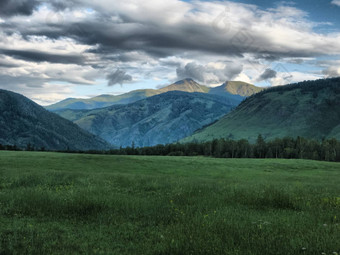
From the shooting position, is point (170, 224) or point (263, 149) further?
point (263, 149)

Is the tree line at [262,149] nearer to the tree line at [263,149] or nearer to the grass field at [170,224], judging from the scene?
the tree line at [263,149]

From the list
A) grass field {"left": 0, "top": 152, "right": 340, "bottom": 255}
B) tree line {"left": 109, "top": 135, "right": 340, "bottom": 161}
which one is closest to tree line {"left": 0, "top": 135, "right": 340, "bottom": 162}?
tree line {"left": 109, "top": 135, "right": 340, "bottom": 161}

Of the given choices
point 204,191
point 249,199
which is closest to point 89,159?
point 204,191

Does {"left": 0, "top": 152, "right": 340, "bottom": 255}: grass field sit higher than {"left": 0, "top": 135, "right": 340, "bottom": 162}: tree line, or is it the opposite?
{"left": 0, "top": 152, "right": 340, "bottom": 255}: grass field

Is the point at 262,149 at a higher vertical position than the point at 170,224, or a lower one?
lower

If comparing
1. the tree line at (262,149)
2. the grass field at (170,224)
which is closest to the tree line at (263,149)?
the tree line at (262,149)

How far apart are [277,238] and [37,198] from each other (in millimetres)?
11937

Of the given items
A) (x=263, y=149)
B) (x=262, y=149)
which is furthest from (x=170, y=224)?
(x=263, y=149)

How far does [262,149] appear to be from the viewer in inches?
6393

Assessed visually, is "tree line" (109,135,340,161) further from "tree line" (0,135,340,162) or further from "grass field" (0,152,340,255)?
"grass field" (0,152,340,255)

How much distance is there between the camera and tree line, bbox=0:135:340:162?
14804 cm

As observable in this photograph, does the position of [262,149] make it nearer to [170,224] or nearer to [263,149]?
[263,149]

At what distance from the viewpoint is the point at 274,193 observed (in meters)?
16.5

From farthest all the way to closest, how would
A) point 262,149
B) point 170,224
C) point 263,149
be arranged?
point 263,149
point 262,149
point 170,224
